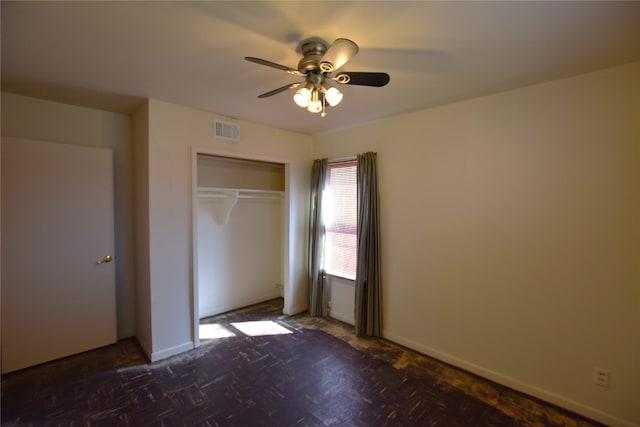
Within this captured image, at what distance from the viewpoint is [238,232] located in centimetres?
419

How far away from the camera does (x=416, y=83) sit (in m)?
2.30

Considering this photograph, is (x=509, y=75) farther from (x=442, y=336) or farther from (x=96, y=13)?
(x=96, y=13)

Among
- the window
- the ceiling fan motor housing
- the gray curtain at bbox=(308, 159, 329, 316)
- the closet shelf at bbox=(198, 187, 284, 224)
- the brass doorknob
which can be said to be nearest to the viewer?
the ceiling fan motor housing

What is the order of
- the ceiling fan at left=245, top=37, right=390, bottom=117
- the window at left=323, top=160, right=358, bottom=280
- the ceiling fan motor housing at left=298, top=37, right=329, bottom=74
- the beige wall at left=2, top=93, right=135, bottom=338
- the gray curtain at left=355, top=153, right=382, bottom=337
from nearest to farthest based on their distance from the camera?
1. the ceiling fan at left=245, top=37, right=390, bottom=117
2. the ceiling fan motor housing at left=298, top=37, right=329, bottom=74
3. the beige wall at left=2, top=93, right=135, bottom=338
4. the gray curtain at left=355, top=153, right=382, bottom=337
5. the window at left=323, top=160, right=358, bottom=280

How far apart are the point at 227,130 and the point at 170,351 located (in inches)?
93.4

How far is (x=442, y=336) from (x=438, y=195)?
1394 millimetres

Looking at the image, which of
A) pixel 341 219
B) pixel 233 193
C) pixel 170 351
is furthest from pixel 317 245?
pixel 170 351

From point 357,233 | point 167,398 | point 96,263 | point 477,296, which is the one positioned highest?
point 357,233

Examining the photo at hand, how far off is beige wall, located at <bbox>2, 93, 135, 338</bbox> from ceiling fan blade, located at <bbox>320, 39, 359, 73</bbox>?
271 cm

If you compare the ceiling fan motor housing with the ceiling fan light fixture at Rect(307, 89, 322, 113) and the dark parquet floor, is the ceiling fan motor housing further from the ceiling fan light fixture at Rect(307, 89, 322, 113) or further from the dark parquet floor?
the dark parquet floor

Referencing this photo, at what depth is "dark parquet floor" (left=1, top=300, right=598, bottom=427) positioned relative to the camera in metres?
2.08

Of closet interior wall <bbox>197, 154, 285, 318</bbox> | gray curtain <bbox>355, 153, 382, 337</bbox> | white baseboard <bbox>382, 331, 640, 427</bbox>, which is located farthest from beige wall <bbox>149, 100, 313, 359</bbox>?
white baseboard <bbox>382, 331, 640, 427</bbox>

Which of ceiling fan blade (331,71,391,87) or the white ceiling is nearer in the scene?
the white ceiling

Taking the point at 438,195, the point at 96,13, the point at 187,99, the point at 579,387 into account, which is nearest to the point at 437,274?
the point at 438,195
